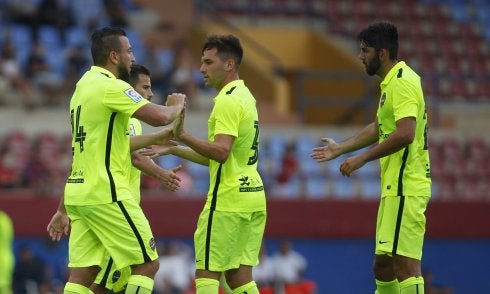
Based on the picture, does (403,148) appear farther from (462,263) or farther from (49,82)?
(49,82)

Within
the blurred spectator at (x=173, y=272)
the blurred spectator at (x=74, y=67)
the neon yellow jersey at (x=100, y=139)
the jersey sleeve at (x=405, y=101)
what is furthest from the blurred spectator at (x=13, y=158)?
the jersey sleeve at (x=405, y=101)

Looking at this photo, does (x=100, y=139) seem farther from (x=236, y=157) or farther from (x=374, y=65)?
(x=374, y=65)

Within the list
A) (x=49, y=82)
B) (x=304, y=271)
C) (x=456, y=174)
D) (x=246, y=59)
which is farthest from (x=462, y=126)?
(x=49, y=82)

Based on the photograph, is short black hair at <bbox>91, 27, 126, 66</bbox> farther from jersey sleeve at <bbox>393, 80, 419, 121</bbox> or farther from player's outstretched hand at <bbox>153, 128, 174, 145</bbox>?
jersey sleeve at <bbox>393, 80, 419, 121</bbox>

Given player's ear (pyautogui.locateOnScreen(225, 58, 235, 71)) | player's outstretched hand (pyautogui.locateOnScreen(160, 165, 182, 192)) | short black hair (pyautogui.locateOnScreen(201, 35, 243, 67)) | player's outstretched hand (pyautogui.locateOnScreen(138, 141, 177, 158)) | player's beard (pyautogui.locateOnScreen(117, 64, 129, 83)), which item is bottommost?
player's outstretched hand (pyautogui.locateOnScreen(160, 165, 182, 192))

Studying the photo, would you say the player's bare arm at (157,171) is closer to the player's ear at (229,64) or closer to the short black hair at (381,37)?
the player's ear at (229,64)

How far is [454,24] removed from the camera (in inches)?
1231

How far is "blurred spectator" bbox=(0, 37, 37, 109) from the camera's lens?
79.3ft

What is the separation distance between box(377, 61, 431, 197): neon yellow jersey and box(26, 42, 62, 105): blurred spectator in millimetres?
14109

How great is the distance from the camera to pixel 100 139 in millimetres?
10492

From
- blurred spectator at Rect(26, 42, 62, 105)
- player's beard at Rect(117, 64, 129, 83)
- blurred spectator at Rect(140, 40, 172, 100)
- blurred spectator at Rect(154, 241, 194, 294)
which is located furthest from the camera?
blurred spectator at Rect(140, 40, 172, 100)

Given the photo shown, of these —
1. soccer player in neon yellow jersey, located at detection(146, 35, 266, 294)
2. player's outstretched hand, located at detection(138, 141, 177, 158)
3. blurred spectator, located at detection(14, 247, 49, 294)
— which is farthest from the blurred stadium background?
soccer player in neon yellow jersey, located at detection(146, 35, 266, 294)

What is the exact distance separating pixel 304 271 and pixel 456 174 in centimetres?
431

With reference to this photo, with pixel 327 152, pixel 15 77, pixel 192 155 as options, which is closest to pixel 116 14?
pixel 15 77
